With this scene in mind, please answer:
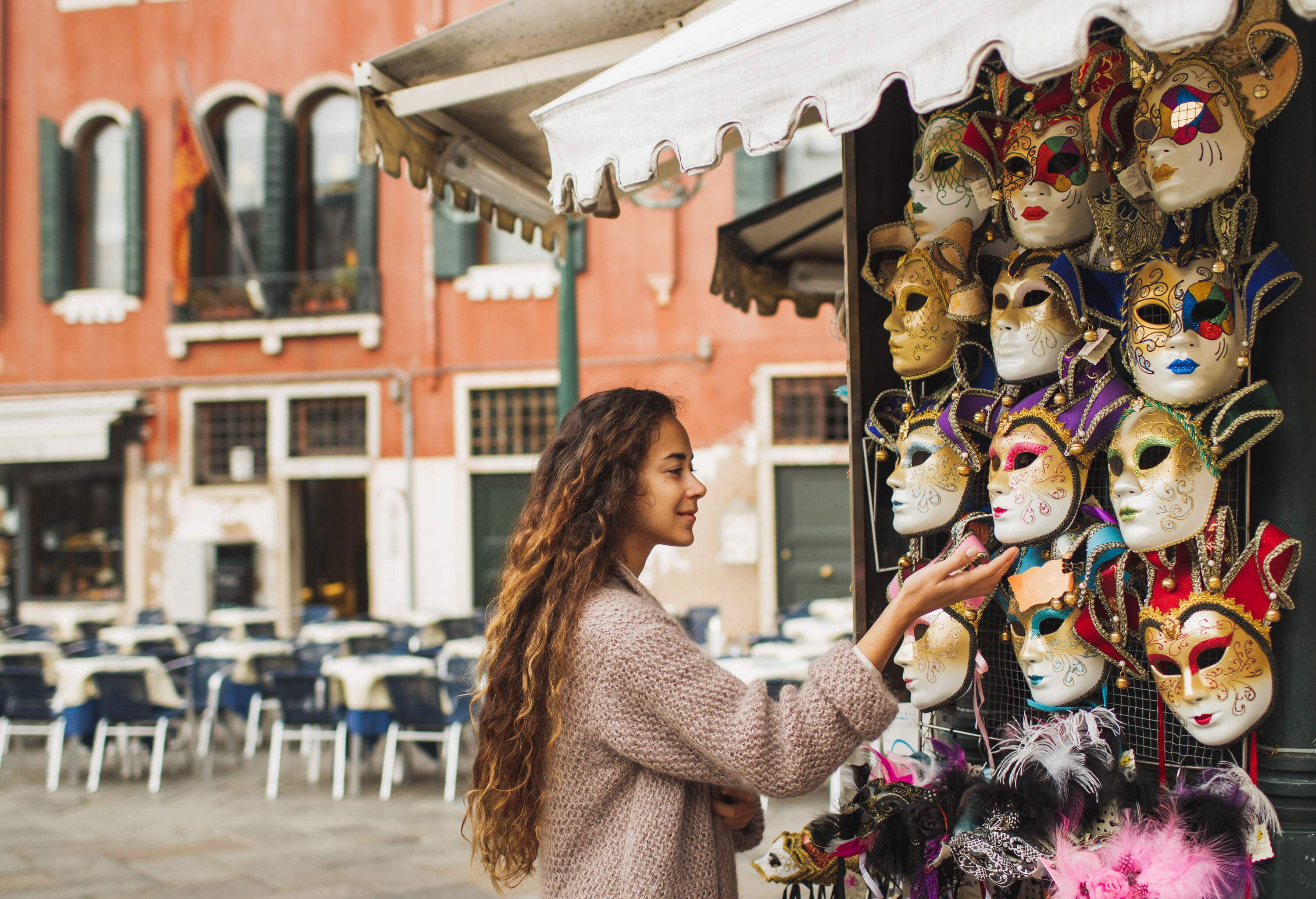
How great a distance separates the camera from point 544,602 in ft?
5.79

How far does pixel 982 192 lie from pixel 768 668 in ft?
15.8

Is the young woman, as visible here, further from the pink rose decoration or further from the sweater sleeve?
the pink rose decoration

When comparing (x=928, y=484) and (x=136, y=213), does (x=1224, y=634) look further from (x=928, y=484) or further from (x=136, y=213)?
(x=136, y=213)

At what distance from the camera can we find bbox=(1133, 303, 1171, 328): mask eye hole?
1.83 m

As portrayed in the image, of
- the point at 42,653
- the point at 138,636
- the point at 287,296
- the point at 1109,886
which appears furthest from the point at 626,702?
the point at 287,296

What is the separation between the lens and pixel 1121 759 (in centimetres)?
199

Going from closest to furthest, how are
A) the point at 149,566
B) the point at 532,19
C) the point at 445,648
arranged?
the point at 532,19, the point at 445,648, the point at 149,566

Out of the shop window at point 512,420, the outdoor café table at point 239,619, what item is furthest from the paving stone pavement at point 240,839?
the shop window at point 512,420

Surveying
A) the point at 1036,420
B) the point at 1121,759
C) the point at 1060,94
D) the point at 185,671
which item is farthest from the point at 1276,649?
the point at 185,671

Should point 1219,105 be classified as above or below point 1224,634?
above

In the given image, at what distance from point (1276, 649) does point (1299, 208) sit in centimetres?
71

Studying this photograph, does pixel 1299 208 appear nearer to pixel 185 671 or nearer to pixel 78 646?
pixel 185 671

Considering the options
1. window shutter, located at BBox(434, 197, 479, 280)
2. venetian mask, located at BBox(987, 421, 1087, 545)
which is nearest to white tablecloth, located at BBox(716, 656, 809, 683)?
venetian mask, located at BBox(987, 421, 1087, 545)

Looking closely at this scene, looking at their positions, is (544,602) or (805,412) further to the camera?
(805,412)
